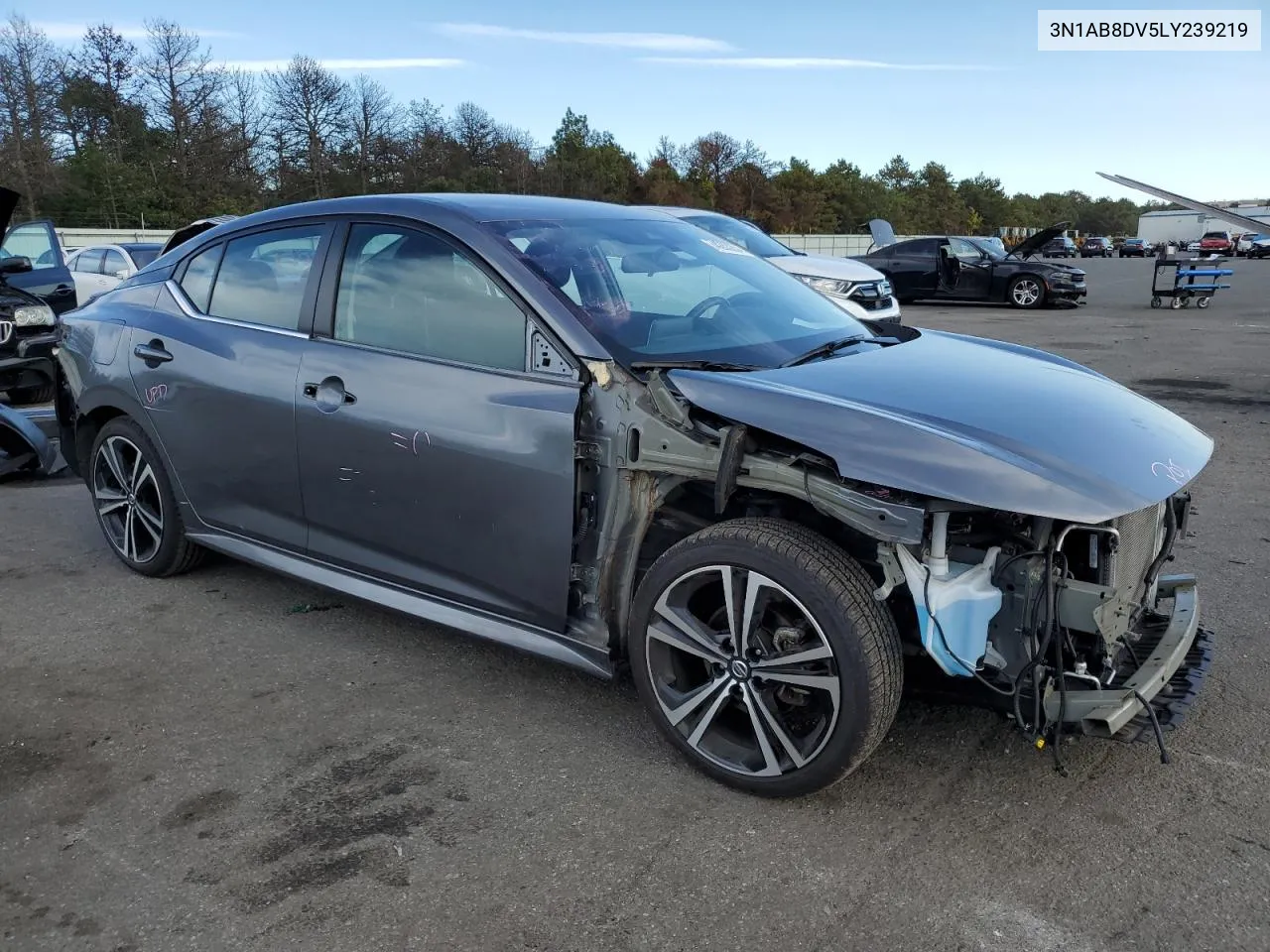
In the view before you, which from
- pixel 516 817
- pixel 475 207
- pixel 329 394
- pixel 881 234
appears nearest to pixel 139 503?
pixel 329 394

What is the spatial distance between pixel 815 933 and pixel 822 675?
641mm

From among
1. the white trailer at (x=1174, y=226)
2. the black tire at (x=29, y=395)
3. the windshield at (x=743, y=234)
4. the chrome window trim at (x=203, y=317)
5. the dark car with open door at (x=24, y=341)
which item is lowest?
the black tire at (x=29, y=395)

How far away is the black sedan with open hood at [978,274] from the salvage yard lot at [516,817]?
17.5 m

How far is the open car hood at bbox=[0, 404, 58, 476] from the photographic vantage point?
6395 millimetres

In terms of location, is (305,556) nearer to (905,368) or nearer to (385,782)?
(385,782)

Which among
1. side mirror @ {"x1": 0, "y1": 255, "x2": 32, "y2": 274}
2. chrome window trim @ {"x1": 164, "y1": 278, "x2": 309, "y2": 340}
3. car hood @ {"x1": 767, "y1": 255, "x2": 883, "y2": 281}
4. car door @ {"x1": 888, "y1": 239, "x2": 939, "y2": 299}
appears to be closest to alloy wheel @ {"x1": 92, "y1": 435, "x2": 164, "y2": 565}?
chrome window trim @ {"x1": 164, "y1": 278, "x2": 309, "y2": 340}

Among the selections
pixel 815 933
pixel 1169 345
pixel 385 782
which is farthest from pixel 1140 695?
pixel 1169 345

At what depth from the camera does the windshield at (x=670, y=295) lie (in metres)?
3.21

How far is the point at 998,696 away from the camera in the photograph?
2695 millimetres

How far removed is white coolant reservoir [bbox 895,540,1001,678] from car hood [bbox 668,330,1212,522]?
0.63 ft

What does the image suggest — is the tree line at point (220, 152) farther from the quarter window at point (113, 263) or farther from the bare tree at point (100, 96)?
the quarter window at point (113, 263)

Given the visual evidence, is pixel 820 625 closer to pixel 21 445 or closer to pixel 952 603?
pixel 952 603

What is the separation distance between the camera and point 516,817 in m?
2.78

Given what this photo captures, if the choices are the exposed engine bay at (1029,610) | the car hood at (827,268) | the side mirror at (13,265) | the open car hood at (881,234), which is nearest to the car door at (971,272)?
the open car hood at (881,234)
